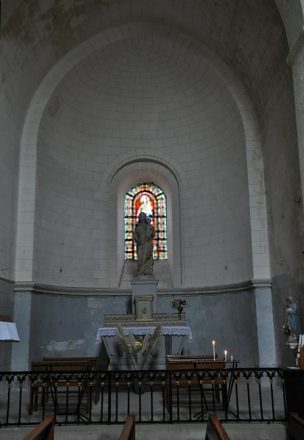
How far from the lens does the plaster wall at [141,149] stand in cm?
1362

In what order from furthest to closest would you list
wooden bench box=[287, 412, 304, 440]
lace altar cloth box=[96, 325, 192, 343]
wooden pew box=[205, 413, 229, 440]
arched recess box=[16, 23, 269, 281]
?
arched recess box=[16, 23, 269, 281] < lace altar cloth box=[96, 325, 192, 343] < wooden bench box=[287, 412, 304, 440] < wooden pew box=[205, 413, 229, 440]

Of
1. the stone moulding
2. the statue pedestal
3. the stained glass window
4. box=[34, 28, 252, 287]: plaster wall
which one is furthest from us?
the stained glass window

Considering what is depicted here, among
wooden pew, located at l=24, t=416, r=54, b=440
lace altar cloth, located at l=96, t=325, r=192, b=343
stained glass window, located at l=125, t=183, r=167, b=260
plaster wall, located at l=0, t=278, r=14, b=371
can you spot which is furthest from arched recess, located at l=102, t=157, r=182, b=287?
wooden pew, located at l=24, t=416, r=54, b=440

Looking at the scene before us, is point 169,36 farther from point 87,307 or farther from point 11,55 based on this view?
point 87,307

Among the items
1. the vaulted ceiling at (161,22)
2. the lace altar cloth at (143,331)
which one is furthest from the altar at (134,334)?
the vaulted ceiling at (161,22)

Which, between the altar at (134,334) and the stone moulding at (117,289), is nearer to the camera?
the altar at (134,334)

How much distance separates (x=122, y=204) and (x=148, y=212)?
2.97 ft

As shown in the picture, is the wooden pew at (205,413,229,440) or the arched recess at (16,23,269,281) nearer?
the wooden pew at (205,413,229,440)

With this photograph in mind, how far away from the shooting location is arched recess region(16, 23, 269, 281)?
12422mm

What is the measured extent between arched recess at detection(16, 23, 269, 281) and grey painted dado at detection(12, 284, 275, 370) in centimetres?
84

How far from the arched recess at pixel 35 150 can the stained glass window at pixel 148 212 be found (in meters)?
3.86

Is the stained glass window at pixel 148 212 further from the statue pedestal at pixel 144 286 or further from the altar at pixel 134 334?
the altar at pixel 134 334

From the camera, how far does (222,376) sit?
7.60m

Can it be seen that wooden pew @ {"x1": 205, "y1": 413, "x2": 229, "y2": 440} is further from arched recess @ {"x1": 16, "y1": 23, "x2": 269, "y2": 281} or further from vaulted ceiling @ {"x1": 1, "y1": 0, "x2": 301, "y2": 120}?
vaulted ceiling @ {"x1": 1, "y1": 0, "x2": 301, "y2": 120}
